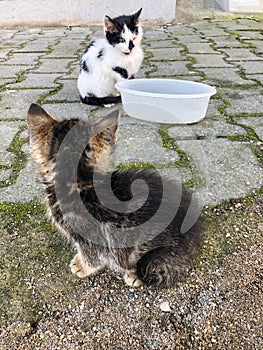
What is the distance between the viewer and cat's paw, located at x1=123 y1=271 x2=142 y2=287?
177 cm

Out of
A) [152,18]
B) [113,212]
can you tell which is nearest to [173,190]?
[113,212]

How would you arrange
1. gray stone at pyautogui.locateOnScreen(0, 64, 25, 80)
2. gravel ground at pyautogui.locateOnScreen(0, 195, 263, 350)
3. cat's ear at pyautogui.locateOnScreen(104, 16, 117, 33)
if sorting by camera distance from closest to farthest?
gravel ground at pyautogui.locateOnScreen(0, 195, 263, 350) → cat's ear at pyautogui.locateOnScreen(104, 16, 117, 33) → gray stone at pyautogui.locateOnScreen(0, 64, 25, 80)

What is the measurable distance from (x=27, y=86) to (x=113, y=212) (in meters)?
3.09

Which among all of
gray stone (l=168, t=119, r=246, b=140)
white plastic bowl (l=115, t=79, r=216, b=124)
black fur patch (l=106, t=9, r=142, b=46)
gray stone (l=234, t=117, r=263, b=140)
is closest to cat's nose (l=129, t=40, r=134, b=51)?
black fur patch (l=106, t=9, r=142, b=46)

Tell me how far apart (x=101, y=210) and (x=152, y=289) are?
19.2 inches

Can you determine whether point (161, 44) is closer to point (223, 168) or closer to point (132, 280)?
point (223, 168)

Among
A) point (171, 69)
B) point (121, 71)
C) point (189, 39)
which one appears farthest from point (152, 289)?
point (189, 39)

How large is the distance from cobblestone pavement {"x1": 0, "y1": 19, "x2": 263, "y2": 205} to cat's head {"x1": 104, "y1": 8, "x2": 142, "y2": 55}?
690 mm

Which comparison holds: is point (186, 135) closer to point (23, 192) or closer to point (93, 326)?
point (23, 192)

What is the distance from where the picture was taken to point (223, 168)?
2605mm

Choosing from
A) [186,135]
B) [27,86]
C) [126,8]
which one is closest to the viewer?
[186,135]

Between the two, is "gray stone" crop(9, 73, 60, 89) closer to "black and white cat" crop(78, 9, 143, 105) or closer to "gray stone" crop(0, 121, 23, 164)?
"black and white cat" crop(78, 9, 143, 105)

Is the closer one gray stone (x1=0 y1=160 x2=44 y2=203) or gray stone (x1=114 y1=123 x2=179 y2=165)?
gray stone (x1=0 y1=160 x2=44 y2=203)

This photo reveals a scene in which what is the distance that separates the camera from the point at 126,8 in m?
8.44
